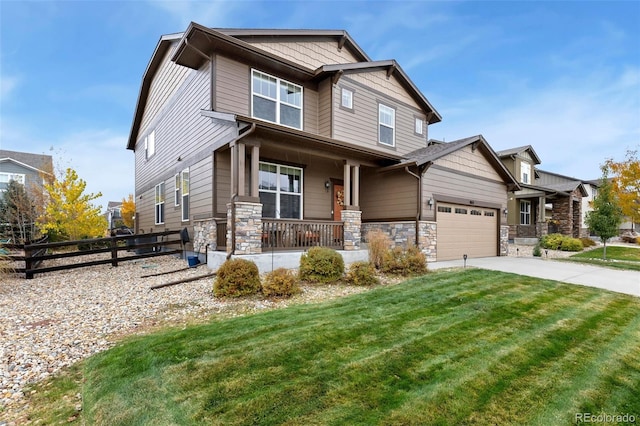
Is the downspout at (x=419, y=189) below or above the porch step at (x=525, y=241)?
above

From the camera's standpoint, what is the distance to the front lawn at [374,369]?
2389mm

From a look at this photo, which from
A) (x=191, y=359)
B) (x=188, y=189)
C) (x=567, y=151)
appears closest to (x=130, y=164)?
(x=188, y=189)

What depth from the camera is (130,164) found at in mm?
28906

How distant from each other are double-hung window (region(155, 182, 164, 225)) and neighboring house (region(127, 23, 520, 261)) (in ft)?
0.29

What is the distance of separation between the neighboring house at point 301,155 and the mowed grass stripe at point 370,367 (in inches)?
169

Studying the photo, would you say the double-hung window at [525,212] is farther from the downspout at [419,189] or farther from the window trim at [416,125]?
the downspout at [419,189]

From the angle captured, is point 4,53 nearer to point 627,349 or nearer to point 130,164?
point 130,164

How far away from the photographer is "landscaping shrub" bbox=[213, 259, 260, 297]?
563 cm

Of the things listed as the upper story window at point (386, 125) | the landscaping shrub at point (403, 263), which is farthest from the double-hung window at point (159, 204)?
the landscaping shrub at point (403, 263)

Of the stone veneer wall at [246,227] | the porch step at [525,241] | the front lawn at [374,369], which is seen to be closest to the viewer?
the front lawn at [374,369]

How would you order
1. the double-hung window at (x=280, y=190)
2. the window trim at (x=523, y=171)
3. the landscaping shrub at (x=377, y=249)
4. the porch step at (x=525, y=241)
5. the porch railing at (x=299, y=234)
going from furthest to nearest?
the window trim at (x=523, y=171), the porch step at (x=525, y=241), the double-hung window at (x=280, y=190), the porch railing at (x=299, y=234), the landscaping shrub at (x=377, y=249)

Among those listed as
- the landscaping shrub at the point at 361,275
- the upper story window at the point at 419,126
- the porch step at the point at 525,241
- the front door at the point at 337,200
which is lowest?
the porch step at the point at 525,241

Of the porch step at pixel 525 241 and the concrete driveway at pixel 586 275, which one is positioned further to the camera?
the porch step at pixel 525 241

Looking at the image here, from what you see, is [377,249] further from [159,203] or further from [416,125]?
[159,203]
